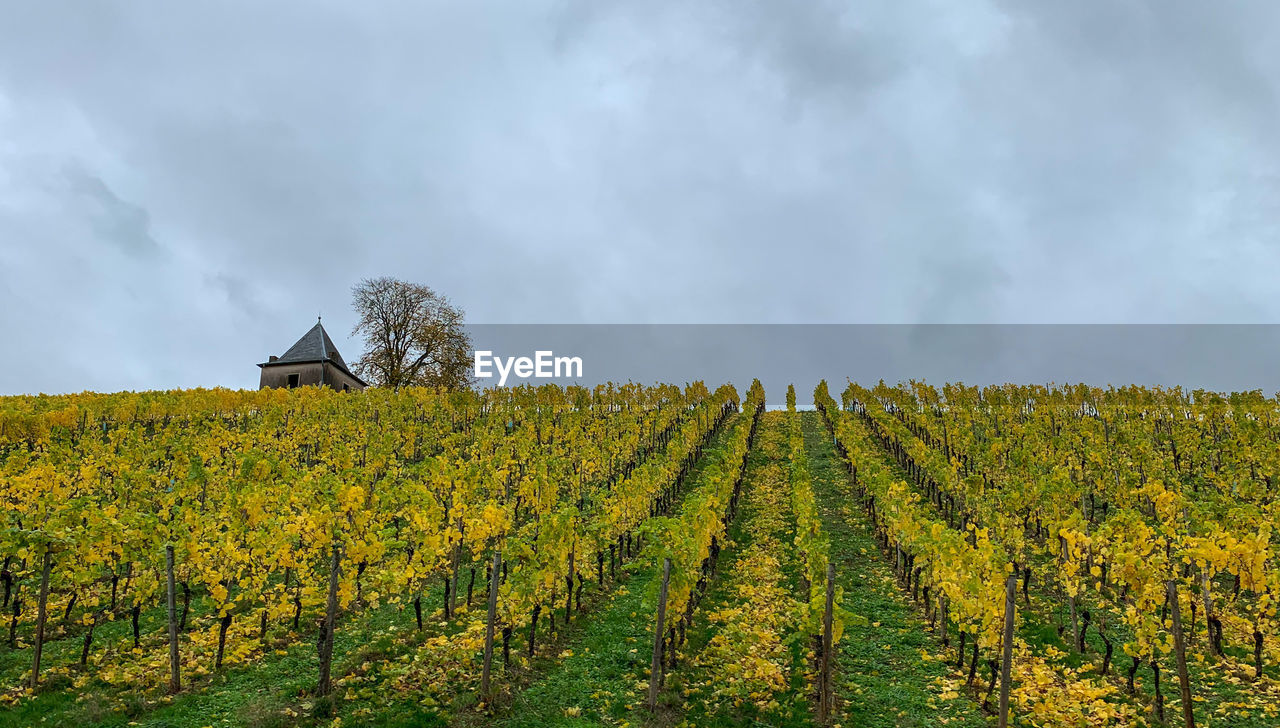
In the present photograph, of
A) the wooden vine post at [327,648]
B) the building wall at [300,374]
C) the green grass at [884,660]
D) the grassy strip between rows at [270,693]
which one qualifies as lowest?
the green grass at [884,660]

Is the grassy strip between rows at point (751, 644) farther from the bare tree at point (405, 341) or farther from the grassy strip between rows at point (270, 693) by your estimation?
the bare tree at point (405, 341)

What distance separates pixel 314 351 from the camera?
60375 mm

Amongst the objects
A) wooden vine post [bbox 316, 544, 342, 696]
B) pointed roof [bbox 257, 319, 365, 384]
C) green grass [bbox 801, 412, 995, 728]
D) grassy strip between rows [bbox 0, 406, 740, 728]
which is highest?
pointed roof [bbox 257, 319, 365, 384]

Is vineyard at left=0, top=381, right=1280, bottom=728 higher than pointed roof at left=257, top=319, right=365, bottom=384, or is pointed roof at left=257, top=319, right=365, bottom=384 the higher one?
pointed roof at left=257, top=319, right=365, bottom=384

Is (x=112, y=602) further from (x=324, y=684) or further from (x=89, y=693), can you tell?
(x=324, y=684)

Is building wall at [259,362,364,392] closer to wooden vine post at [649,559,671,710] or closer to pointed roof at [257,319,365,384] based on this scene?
pointed roof at [257,319,365,384]

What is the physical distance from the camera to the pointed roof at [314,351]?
59781 mm

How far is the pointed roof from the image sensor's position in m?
59.8

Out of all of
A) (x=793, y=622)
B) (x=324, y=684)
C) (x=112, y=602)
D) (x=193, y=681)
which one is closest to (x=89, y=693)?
(x=193, y=681)

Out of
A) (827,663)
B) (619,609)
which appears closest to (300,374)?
(619,609)

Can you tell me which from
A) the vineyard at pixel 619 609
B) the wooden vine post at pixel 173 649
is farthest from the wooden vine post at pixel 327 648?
the wooden vine post at pixel 173 649

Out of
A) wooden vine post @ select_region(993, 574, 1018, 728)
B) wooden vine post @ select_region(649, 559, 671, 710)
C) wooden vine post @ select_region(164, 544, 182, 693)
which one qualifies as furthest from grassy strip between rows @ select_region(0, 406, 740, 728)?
wooden vine post @ select_region(993, 574, 1018, 728)

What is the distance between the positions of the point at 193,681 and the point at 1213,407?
1636 inches

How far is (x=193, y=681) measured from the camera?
1055 cm
